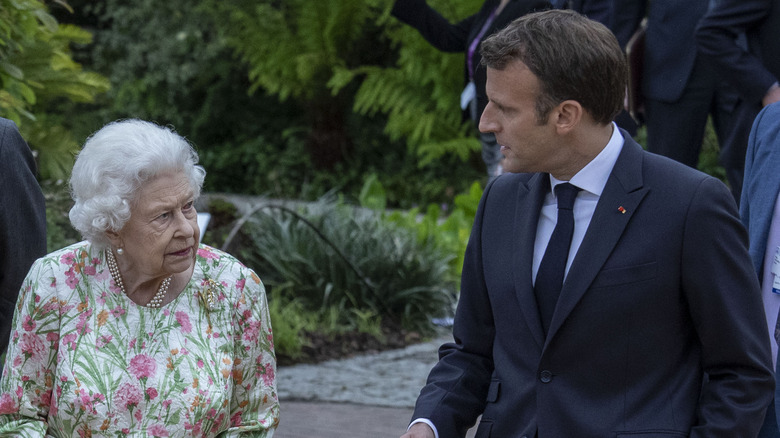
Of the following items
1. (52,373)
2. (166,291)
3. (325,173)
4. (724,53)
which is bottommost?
(325,173)

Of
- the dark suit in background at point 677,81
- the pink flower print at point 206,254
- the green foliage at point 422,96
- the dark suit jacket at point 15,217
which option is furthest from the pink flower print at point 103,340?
the green foliage at point 422,96

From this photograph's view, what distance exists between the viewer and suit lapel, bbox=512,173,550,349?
2.24 m

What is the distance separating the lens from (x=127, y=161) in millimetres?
2549

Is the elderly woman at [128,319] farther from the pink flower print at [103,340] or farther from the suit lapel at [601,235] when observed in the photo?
the suit lapel at [601,235]

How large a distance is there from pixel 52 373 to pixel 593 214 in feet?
4.69

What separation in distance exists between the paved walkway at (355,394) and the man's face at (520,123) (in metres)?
2.81

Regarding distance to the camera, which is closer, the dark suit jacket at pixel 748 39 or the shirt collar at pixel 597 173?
the shirt collar at pixel 597 173

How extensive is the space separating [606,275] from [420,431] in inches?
23.5

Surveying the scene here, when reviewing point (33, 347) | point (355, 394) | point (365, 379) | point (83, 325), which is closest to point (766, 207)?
point (83, 325)

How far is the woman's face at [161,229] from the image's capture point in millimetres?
2590

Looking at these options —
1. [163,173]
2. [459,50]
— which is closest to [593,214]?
[163,173]

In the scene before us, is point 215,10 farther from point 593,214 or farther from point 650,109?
point 593,214

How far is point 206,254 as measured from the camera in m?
2.78

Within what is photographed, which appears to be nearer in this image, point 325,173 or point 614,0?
point 614,0
